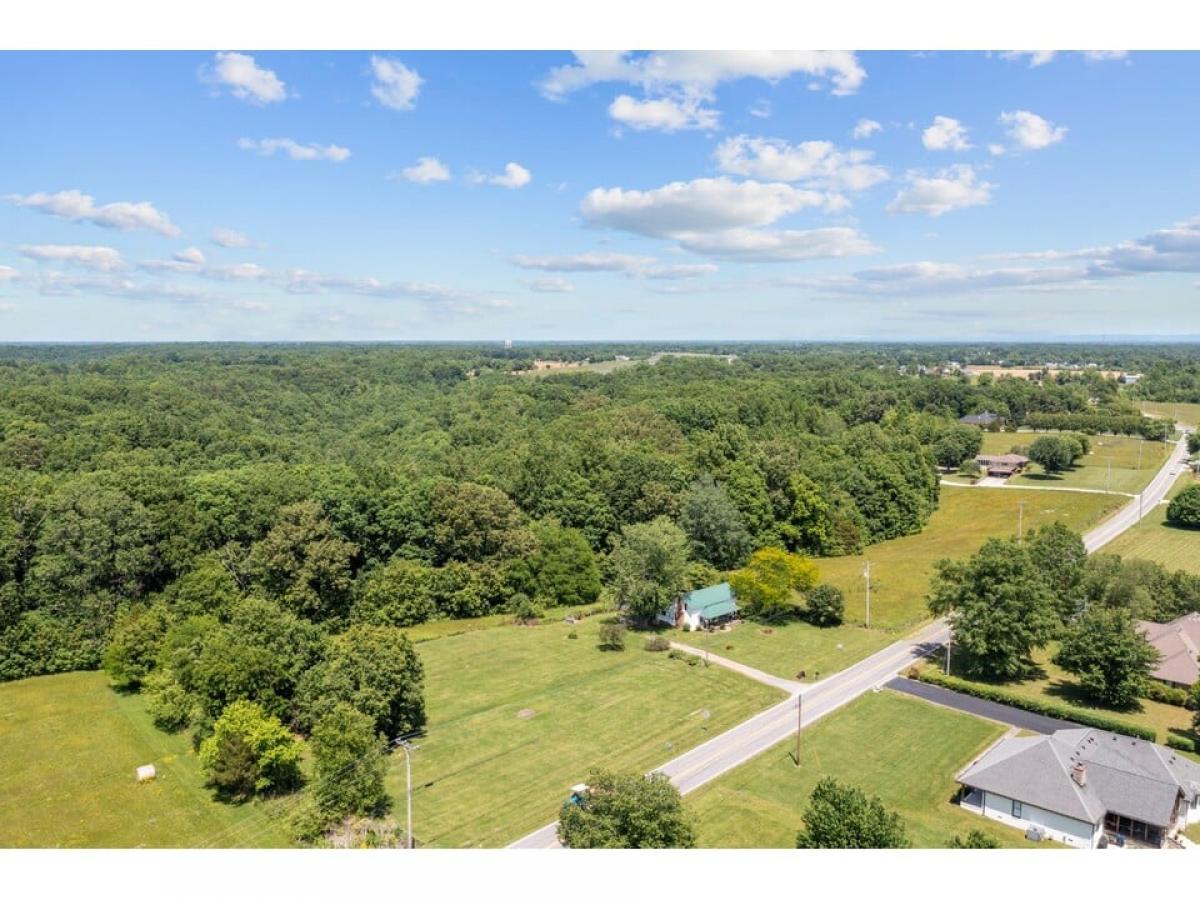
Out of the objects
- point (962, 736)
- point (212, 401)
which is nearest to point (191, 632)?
point (962, 736)

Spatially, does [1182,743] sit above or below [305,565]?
below

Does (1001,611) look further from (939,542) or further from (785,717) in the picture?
(939,542)

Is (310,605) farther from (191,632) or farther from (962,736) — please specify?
(962,736)

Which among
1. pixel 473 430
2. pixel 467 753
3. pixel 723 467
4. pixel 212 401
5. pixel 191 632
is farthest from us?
pixel 212 401

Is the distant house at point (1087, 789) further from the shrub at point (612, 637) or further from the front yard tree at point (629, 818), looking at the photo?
the shrub at point (612, 637)

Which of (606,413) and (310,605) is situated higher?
(606,413)

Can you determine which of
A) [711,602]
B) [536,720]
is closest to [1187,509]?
[711,602]

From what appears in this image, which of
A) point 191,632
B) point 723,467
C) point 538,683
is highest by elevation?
point 723,467
